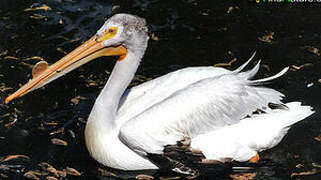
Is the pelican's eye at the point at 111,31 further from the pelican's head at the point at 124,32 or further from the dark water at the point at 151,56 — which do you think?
the dark water at the point at 151,56

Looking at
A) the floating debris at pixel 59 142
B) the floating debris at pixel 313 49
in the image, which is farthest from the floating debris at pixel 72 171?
the floating debris at pixel 313 49

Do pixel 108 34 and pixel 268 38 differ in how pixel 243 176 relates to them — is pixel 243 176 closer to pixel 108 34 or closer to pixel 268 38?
pixel 108 34

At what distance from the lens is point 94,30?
6.80 metres

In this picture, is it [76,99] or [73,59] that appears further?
[76,99]

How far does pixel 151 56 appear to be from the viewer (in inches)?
251

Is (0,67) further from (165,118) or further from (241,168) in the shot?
(241,168)

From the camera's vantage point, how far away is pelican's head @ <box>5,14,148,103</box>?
4574 mm

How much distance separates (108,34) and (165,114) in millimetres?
834

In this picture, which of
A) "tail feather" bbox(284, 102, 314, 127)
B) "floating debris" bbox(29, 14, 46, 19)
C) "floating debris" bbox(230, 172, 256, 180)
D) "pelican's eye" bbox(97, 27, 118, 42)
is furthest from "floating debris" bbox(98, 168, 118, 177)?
"floating debris" bbox(29, 14, 46, 19)

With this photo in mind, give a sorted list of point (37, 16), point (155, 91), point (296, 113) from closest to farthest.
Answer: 1. point (155, 91)
2. point (296, 113)
3. point (37, 16)

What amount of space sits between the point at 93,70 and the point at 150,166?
171cm

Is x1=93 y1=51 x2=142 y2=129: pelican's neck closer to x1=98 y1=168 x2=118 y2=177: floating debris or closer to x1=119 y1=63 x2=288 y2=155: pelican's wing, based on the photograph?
x1=119 y1=63 x2=288 y2=155: pelican's wing

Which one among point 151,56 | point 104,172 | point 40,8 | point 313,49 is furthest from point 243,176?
point 40,8

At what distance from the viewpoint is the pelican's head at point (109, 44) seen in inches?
180
